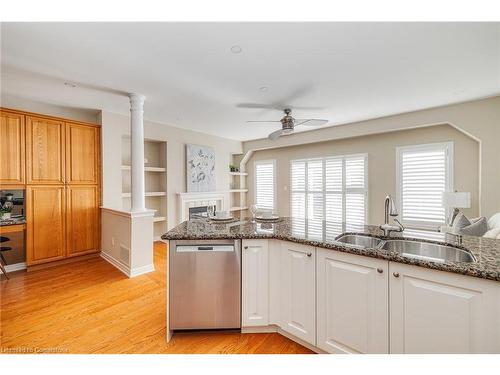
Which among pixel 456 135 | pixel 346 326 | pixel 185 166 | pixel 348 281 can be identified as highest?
pixel 456 135

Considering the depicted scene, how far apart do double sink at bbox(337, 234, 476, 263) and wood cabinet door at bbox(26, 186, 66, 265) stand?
399cm

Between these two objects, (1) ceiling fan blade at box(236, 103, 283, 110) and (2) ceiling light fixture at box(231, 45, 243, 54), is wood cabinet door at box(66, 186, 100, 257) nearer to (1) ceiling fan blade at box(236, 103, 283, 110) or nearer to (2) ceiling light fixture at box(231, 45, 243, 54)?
(1) ceiling fan blade at box(236, 103, 283, 110)

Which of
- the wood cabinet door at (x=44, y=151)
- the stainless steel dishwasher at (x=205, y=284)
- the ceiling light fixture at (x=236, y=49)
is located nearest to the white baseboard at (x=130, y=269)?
the wood cabinet door at (x=44, y=151)

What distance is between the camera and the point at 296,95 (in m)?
3.22

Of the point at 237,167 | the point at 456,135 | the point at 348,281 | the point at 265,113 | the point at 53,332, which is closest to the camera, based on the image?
the point at 348,281

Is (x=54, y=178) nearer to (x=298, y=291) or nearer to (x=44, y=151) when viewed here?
(x=44, y=151)

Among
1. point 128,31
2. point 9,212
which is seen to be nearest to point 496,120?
point 128,31

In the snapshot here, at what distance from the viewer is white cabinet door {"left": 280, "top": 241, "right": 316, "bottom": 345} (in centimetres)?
162

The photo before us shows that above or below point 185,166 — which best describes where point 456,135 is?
above

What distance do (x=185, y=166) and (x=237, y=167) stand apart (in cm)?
206

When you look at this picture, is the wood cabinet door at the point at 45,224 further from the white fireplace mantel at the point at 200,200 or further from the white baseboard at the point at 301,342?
the white baseboard at the point at 301,342

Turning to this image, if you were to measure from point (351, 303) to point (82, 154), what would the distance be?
4271 millimetres

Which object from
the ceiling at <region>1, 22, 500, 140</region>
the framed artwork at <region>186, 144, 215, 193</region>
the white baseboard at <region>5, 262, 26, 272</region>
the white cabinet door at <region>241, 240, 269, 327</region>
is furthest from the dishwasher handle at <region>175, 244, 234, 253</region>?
the framed artwork at <region>186, 144, 215, 193</region>
